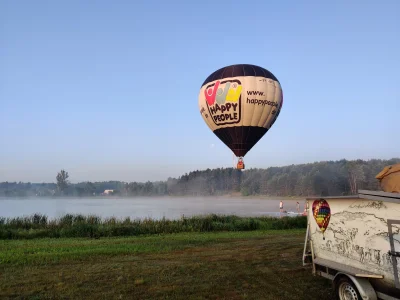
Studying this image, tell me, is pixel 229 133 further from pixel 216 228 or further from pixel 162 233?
pixel 162 233

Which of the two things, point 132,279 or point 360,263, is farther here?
point 132,279

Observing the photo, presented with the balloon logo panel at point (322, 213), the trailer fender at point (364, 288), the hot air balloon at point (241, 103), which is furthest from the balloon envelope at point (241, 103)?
the trailer fender at point (364, 288)

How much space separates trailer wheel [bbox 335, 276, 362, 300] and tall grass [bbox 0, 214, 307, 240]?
14.1m

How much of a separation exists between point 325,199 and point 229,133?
1575 centimetres

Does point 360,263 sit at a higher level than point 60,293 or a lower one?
higher

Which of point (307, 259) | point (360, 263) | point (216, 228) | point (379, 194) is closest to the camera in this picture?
point (379, 194)

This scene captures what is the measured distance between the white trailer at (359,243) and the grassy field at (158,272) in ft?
3.16

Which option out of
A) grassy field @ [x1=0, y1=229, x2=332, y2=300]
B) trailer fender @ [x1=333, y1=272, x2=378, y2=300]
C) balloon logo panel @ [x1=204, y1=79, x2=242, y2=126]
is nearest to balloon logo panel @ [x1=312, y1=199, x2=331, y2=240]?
trailer fender @ [x1=333, y1=272, x2=378, y2=300]

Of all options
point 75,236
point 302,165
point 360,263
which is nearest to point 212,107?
point 75,236

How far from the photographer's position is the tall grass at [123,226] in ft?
63.5

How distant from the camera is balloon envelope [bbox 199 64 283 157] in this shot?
2228 cm

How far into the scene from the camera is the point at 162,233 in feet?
65.6

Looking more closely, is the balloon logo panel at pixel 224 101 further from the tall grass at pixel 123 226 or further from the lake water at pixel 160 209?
the lake water at pixel 160 209

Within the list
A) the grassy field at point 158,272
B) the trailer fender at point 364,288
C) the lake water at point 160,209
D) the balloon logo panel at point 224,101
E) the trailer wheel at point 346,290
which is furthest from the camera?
the lake water at point 160,209
